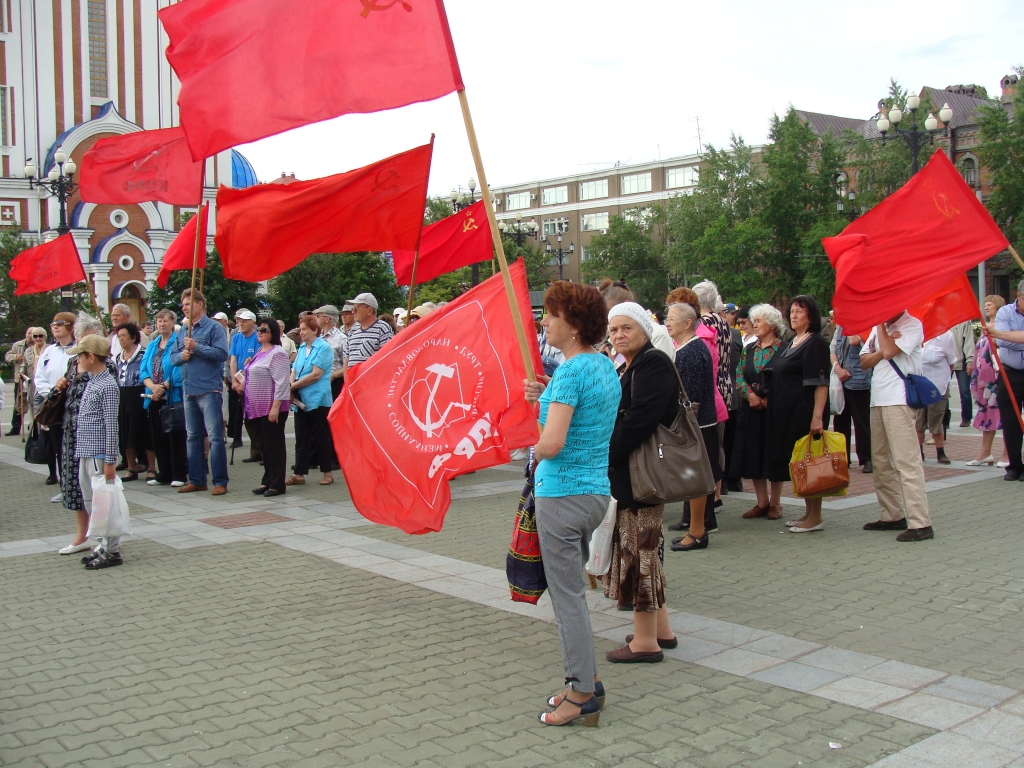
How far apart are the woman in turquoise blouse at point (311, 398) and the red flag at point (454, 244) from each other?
9.35 feet

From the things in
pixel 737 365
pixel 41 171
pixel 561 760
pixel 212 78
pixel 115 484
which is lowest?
pixel 561 760

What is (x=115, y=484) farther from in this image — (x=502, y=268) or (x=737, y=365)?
(x=737, y=365)

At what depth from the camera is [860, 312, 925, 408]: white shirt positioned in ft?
26.1

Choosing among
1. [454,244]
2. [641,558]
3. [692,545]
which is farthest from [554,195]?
[641,558]

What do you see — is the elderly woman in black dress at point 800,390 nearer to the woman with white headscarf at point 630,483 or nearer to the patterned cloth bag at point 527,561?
the woman with white headscarf at point 630,483

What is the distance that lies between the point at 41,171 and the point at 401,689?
5527cm

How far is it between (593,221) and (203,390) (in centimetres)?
9631

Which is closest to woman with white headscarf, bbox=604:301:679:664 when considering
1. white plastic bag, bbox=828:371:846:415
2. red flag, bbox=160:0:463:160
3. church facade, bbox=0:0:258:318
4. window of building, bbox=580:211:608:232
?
red flag, bbox=160:0:463:160

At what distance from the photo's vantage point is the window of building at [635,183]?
101 metres

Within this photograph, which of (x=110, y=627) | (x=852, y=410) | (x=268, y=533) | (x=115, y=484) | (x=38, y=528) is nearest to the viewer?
(x=110, y=627)

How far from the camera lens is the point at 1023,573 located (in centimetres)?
679

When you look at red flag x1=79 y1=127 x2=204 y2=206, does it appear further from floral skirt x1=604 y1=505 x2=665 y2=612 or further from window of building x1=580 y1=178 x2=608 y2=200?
window of building x1=580 y1=178 x2=608 y2=200

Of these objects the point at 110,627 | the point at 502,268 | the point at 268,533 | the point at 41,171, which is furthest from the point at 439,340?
the point at 41,171

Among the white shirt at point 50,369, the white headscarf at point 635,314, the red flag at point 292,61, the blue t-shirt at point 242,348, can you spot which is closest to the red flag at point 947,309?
the white headscarf at point 635,314
